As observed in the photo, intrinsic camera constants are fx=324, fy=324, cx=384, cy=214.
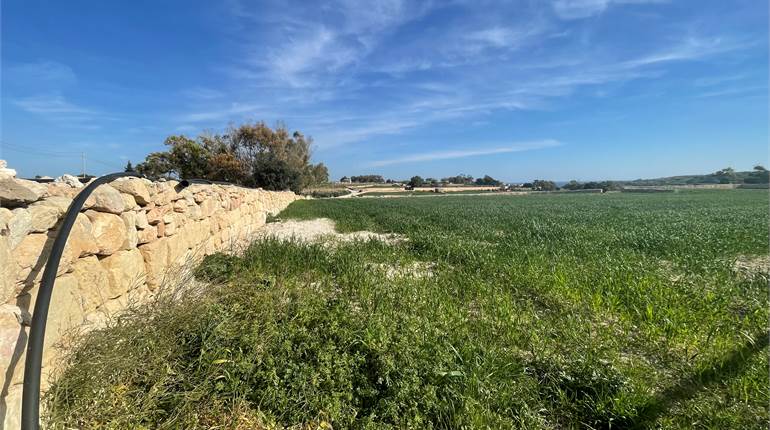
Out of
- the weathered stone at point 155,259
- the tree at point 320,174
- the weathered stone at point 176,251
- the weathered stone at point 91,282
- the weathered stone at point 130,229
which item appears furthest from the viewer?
the tree at point 320,174

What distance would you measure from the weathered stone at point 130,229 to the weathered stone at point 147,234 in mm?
112

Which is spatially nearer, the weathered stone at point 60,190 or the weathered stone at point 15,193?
the weathered stone at point 15,193

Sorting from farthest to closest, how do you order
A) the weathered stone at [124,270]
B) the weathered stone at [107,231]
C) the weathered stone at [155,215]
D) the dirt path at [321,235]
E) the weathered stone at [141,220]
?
the dirt path at [321,235], the weathered stone at [155,215], the weathered stone at [141,220], the weathered stone at [124,270], the weathered stone at [107,231]

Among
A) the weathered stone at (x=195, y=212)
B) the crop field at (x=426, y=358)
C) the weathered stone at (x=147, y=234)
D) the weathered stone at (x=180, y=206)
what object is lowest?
the crop field at (x=426, y=358)

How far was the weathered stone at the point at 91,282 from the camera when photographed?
2.56m

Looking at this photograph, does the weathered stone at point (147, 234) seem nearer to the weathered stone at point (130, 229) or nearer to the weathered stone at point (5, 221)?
the weathered stone at point (130, 229)

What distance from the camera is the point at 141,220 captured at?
3.65 m

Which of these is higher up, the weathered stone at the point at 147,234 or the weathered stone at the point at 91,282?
the weathered stone at the point at 147,234

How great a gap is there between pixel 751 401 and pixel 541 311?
1.95m

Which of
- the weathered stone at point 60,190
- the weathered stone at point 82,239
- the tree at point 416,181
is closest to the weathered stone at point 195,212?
the weathered stone at point 60,190

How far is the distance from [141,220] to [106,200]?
721mm

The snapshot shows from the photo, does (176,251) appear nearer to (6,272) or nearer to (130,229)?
(130,229)

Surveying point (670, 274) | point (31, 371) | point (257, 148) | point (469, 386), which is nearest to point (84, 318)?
point (31, 371)

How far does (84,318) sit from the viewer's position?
2545mm
